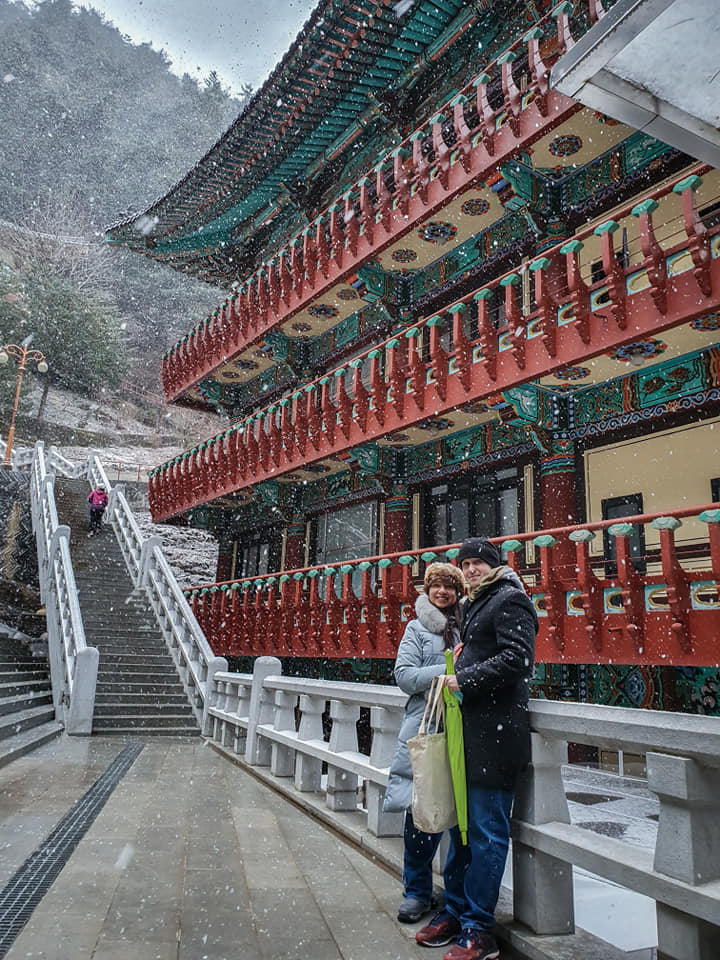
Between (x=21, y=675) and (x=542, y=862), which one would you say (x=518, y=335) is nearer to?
(x=542, y=862)

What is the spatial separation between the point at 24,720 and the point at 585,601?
8549mm

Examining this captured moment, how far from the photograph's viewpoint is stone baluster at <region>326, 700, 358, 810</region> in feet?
18.2

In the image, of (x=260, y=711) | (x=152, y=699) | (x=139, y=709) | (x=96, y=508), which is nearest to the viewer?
(x=260, y=711)

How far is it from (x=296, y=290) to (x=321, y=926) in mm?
12791

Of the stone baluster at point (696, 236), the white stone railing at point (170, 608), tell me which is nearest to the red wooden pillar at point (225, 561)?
the white stone railing at point (170, 608)

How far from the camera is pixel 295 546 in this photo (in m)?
16.7

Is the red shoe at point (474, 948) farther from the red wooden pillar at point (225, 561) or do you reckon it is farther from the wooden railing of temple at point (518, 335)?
the red wooden pillar at point (225, 561)

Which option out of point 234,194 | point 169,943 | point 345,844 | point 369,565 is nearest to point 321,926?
point 169,943

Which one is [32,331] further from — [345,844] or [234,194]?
[345,844]

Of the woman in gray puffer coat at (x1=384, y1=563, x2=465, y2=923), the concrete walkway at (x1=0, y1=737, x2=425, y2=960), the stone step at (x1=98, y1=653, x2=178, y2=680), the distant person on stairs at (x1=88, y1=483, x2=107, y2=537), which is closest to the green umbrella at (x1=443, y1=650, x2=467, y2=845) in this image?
the woman in gray puffer coat at (x1=384, y1=563, x2=465, y2=923)

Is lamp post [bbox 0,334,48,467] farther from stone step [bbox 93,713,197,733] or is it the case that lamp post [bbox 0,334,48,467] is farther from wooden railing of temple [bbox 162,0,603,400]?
stone step [bbox 93,713,197,733]

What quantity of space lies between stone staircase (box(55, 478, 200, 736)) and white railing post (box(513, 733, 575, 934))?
32.8ft

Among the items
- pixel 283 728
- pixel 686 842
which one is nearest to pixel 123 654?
pixel 283 728

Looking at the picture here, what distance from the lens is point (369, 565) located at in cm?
1097
